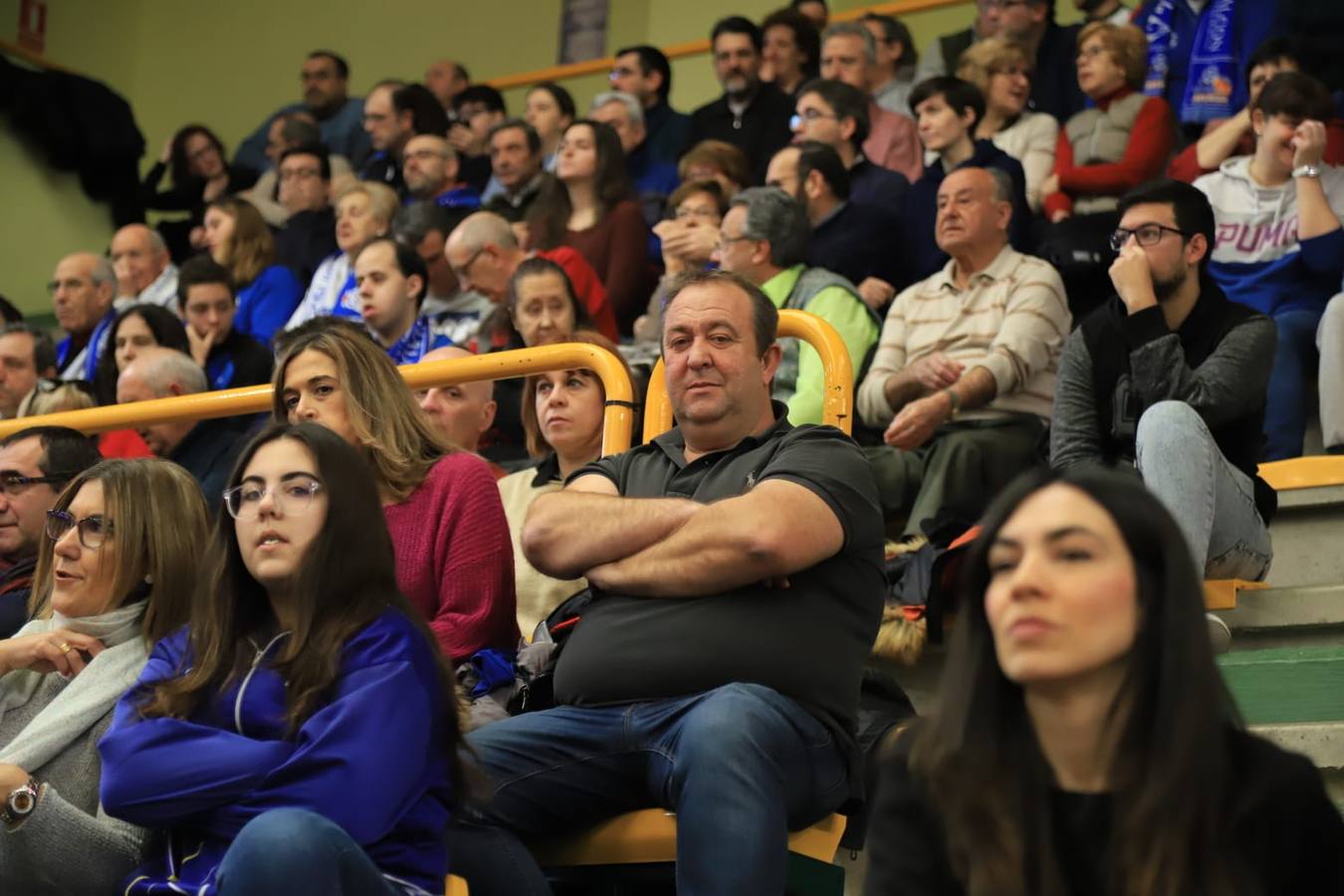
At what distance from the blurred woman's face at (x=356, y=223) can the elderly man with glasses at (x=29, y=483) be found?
2770mm

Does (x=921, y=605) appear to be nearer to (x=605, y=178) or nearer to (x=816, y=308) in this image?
(x=816, y=308)

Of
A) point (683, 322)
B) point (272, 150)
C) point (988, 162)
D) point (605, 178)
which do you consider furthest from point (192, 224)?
point (683, 322)

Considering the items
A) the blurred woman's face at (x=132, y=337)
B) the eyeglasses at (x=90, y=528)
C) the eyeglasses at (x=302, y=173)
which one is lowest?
the eyeglasses at (x=90, y=528)

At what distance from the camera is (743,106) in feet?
23.2

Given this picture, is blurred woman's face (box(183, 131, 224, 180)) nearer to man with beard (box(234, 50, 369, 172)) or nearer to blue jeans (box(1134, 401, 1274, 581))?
man with beard (box(234, 50, 369, 172))

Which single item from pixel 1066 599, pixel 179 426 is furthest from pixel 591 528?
pixel 179 426

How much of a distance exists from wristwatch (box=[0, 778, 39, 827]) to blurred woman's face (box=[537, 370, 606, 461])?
58.3 inches

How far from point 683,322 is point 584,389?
680mm

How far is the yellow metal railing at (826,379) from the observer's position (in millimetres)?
3287

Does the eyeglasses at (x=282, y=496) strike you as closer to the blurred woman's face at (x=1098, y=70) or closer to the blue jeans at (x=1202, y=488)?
the blue jeans at (x=1202, y=488)

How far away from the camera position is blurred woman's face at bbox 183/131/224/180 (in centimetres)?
862

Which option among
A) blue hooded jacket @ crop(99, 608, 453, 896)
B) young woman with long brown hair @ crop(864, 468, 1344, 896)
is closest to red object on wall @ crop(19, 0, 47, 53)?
blue hooded jacket @ crop(99, 608, 453, 896)

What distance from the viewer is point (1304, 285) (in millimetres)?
4836

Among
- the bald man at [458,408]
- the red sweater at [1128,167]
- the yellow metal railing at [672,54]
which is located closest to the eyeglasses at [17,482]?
the bald man at [458,408]
